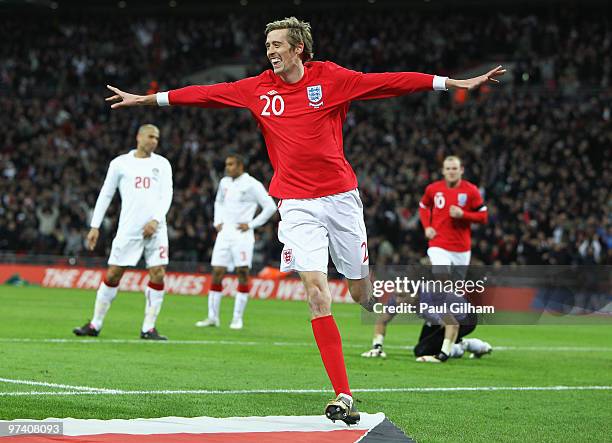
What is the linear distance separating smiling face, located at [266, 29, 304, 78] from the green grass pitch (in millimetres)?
2407

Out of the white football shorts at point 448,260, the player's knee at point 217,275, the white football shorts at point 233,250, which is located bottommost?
the player's knee at point 217,275

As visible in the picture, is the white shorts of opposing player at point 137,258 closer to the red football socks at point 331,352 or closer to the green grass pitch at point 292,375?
the green grass pitch at point 292,375

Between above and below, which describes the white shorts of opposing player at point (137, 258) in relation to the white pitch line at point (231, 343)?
above

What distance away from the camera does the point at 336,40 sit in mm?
40281

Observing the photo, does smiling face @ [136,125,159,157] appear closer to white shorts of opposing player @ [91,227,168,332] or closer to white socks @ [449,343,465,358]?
white shorts of opposing player @ [91,227,168,332]

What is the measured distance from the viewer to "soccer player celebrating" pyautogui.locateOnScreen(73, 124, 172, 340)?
45.3 feet

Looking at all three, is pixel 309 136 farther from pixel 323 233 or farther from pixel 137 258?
pixel 137 258

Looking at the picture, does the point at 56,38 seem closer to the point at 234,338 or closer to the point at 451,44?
the point at 451,44

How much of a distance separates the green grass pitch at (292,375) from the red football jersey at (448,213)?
148cm

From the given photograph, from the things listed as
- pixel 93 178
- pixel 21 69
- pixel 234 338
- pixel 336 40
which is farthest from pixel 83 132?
pixel 234 338

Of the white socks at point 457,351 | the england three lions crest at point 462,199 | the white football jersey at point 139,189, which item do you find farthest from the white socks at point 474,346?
the white football jersey at point 139,189

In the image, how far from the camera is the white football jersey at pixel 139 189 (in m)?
13.9

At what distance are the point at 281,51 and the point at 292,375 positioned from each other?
3.71m

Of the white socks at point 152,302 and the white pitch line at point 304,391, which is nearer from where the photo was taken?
the white pitch line at point 304,391
